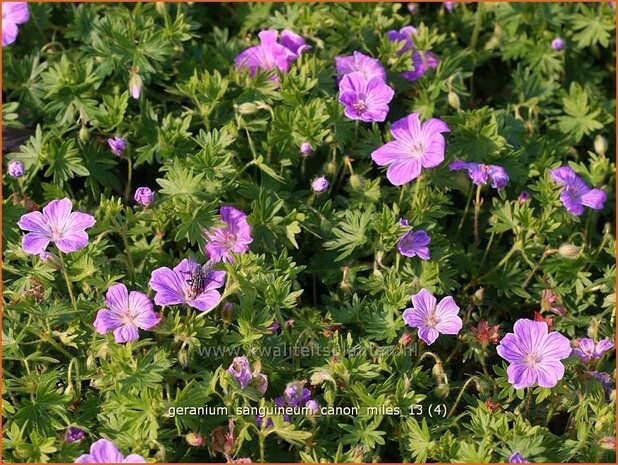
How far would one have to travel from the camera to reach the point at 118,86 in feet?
12.4

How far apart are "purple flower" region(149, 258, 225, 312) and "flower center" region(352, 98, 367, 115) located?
2.90 feet

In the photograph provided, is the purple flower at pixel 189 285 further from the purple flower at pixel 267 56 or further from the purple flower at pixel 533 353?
the purple flower at pixel 267 56

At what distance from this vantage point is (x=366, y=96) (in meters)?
3.55

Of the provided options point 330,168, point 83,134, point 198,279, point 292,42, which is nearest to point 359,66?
point 292,42

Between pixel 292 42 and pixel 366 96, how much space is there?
0.50 meters

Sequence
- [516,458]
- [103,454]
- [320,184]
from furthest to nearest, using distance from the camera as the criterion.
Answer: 1. [320,184]
2. [516,458]
3. [103,454]

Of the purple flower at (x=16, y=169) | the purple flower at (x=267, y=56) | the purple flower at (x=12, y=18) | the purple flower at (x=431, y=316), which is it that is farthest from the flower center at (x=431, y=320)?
the purple flower at (x=12, y=18)

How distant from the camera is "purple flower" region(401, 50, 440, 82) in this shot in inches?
155

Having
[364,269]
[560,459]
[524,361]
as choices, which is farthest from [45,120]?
[560,459]

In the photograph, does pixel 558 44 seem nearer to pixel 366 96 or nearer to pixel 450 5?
pixel 450 5

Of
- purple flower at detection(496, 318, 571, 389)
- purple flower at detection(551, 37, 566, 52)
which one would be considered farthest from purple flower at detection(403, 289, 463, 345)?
purple flower at detection(551, 37, 566, 52)

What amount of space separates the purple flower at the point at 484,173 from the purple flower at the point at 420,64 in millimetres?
583

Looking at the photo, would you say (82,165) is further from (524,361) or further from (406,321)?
(524,361)

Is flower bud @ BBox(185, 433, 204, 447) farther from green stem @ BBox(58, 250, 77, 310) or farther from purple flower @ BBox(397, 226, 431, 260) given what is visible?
purple flower @ BBox(397, 226, 431, 260)
